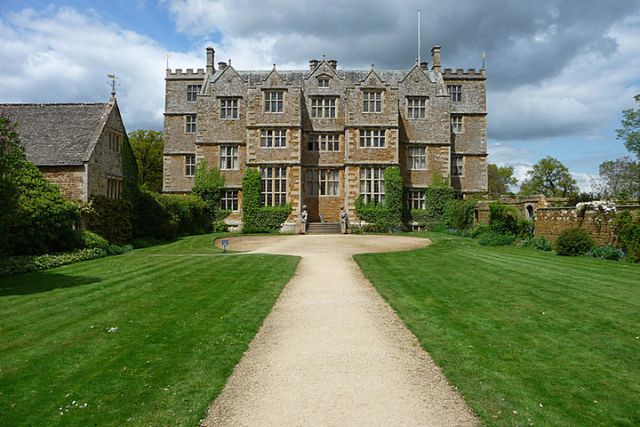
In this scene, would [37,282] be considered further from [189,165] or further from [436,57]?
[436,57]

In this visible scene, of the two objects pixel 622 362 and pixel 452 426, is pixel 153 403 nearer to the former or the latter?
pixel 452 426

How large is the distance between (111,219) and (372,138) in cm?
1869

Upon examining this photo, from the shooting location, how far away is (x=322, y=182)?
34.7 metres

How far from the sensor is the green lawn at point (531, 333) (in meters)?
5.60

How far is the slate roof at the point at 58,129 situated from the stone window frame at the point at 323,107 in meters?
15.2

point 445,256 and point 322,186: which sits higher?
point 322,186

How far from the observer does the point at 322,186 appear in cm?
3475

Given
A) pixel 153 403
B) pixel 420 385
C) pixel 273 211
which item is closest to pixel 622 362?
pixel 420 385

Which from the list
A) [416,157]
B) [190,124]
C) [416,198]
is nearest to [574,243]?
[416,198]

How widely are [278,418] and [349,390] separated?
1161 mm

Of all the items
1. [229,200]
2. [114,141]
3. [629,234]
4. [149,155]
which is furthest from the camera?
[149,155]

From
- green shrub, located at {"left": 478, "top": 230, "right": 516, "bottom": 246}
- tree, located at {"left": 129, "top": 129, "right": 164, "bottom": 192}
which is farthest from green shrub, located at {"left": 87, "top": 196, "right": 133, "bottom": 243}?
tree, located at {"left": 129, "top": 129, "right": 164, "bottom": 192}

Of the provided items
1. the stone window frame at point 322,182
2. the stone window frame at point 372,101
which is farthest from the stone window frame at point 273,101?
the stone window frame at point 372,101

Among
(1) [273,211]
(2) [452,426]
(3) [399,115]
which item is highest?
(3) [399,115]
